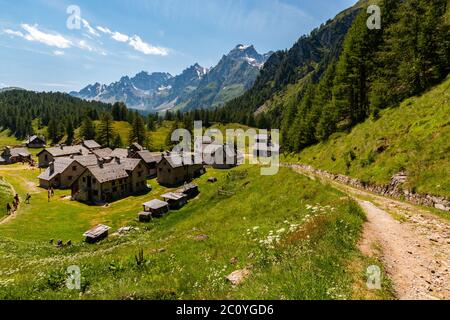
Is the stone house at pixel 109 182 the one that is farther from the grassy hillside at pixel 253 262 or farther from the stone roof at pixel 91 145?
the stone roof at pixel 91 145

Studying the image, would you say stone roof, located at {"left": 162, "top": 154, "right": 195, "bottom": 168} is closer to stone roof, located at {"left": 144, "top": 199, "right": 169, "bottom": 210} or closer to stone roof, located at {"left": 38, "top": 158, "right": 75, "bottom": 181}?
stone roof, located at {"left": 144, "top": 199, "right": 169, "bottom": 210}

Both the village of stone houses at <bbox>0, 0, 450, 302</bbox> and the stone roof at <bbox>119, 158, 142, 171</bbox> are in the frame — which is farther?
the stone roof at <bbox>119, 158, 142, 171</bbox>

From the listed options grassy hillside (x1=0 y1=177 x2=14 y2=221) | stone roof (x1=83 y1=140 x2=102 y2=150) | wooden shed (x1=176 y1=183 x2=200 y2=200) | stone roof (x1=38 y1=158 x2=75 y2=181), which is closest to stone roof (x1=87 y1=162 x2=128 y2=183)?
stone roof (x1=38 y1=158 x2=75 y2=181)

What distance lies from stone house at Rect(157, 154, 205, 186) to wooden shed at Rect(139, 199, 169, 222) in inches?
989

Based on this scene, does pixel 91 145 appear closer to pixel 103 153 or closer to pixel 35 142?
pixel 103 153

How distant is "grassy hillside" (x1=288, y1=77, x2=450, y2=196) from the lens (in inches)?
895

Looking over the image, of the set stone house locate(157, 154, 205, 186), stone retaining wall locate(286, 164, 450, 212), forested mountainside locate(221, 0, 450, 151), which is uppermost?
forested mountainside locate(221, 0, 450, 151)

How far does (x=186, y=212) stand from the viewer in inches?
1842

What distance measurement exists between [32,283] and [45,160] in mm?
108724

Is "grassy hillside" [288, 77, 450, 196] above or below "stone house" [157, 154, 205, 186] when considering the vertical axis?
above

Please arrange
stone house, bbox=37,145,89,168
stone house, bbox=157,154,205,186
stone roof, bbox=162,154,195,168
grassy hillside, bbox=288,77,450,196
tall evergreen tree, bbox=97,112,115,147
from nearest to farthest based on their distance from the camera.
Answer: grassy hillside, bbox=288,77,450,196 → stone roof, bbox=162,154,195,168 → stone house, bbox=157,154,205,186 → stone house, bbox=37,145,89,168 → tall evergreen tree, bbox=97,112,115,147

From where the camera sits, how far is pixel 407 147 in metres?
27.8
